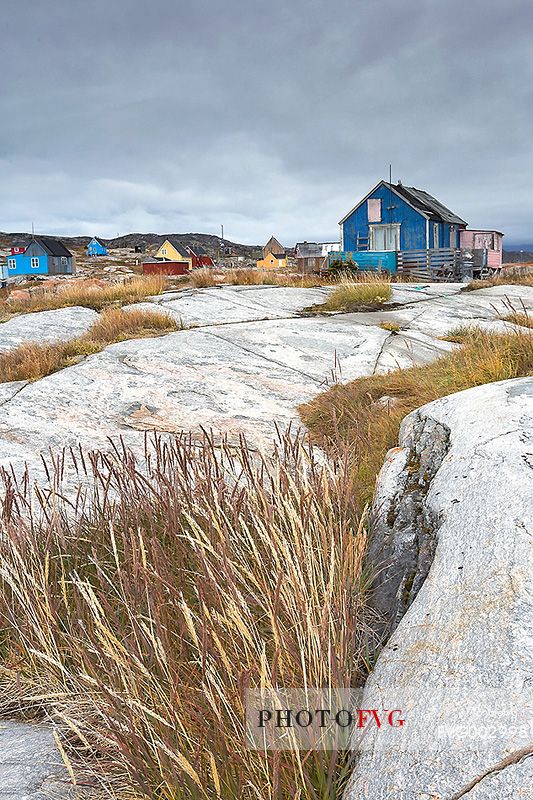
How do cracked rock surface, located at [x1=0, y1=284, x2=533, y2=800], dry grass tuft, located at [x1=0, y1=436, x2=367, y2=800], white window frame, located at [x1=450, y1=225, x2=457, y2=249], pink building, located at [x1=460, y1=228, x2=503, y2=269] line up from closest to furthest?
dry grass tuft, located at [x1=0, y1=436, x2=367, y2=800] → cracked rock surface, located at [x1=0, y1=284, x2=533, y2=800] → white window frame, located at [x1=450, y1=225, x2=457, y2=249] → pink building, located at [x1=460, y1=228, x2=503, y2=269]

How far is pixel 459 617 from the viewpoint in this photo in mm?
1950

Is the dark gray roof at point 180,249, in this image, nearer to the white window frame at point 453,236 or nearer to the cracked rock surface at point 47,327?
Answer: the white window frame at point 453,236

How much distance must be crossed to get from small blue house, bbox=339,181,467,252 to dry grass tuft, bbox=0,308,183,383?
22.9m

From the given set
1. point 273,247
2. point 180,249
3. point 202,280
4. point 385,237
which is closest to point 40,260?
point 180,249

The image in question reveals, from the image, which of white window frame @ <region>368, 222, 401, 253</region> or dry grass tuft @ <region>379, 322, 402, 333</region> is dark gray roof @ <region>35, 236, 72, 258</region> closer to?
white window frame @ <region>368, 222, 401, 253</region>

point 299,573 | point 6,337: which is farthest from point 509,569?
point 6,337

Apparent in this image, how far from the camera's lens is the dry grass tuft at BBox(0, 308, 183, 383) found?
22.2ft

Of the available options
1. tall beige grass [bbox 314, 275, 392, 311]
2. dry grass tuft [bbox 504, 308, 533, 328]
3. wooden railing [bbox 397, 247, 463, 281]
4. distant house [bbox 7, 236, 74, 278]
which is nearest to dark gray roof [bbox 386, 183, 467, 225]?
wooden railing [bbox 397, 247, 463, 281]

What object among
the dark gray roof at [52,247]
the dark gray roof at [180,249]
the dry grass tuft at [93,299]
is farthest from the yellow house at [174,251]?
the dry grass tuft at [93,299]

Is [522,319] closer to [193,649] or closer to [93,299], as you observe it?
[193,649]

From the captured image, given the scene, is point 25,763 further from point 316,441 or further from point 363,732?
point 316,441

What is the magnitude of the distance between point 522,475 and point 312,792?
5.00ft

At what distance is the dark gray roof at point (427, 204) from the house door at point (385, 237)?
5.33ft

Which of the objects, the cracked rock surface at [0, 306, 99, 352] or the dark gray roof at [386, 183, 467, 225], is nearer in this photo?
the cracked rock surface at [0, 306, 99, 352]
